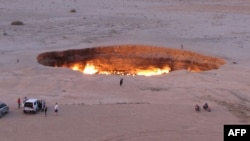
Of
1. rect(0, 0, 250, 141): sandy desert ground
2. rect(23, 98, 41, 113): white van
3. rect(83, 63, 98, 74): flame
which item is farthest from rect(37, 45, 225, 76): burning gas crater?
rect(23, 98, 41, 113): white van

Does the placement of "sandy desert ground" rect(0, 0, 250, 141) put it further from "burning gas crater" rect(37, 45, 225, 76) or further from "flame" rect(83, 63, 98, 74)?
"flame" rect(83, 63, 98, 74)

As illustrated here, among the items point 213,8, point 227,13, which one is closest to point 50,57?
point 227,13

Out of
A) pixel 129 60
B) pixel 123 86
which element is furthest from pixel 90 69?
pixel 123 86

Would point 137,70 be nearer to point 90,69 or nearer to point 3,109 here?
point 90,69

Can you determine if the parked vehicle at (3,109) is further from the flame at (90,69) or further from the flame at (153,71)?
the flame at (153,71)

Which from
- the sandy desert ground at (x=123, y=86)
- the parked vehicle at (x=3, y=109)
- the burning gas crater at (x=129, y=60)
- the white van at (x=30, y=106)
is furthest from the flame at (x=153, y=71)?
the parked vehicle at (x=3, y=109)

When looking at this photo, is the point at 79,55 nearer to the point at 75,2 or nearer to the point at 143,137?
the point at 143,137
